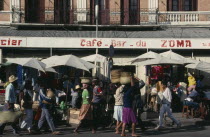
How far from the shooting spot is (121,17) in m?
28.4

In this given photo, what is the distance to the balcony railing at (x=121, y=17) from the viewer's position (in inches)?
1099

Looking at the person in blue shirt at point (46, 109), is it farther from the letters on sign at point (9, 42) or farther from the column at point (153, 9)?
the column at point (153, 9)

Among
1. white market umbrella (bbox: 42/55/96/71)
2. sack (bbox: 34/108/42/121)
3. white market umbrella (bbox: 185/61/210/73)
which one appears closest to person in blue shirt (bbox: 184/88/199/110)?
white market umbrella (bbox: 185/61/210/73)

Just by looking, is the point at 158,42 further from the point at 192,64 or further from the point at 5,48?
the point at 5,48

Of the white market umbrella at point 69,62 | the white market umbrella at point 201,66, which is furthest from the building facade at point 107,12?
the white market umbrella at point 69,62

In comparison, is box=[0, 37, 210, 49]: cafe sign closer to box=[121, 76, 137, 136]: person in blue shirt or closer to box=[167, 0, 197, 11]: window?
box=[167, 0, 197, 11]: window

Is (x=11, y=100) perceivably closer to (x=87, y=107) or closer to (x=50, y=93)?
(x=50, y=93)

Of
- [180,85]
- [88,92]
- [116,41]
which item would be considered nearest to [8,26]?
[116,41]

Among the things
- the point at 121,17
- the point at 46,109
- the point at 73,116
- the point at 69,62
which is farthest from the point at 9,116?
the point at 121,17

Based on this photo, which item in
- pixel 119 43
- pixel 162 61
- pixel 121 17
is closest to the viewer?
pixel 162 61

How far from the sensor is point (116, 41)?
86.2 ft

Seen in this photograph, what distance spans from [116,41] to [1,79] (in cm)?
685

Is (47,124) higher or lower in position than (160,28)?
lower

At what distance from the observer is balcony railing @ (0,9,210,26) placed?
91.6ft
